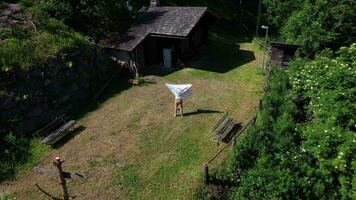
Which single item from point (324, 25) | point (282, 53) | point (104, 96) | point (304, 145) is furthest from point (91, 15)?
point (304, 145)

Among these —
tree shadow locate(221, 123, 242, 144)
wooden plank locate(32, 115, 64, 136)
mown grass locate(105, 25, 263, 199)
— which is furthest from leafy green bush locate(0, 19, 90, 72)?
tree shadow locate(221, 123, 242, 144)

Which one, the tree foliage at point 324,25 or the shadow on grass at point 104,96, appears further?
the tree foliage at point 324,25

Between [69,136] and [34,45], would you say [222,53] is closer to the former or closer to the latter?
[34,45]

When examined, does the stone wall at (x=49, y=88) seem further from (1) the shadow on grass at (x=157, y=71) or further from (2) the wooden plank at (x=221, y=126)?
(2) the wooden plank at (x=221, y=126)

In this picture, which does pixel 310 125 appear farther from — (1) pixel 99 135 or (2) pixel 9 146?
(2) pixel 9 146

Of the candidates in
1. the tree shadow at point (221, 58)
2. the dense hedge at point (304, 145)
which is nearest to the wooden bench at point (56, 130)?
the dense hedge at point (304, 145)

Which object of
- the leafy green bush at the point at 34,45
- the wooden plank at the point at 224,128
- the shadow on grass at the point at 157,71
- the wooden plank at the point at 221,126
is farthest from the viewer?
the shadow on grass at the point at 157,71

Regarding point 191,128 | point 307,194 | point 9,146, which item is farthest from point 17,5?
point 307,194
